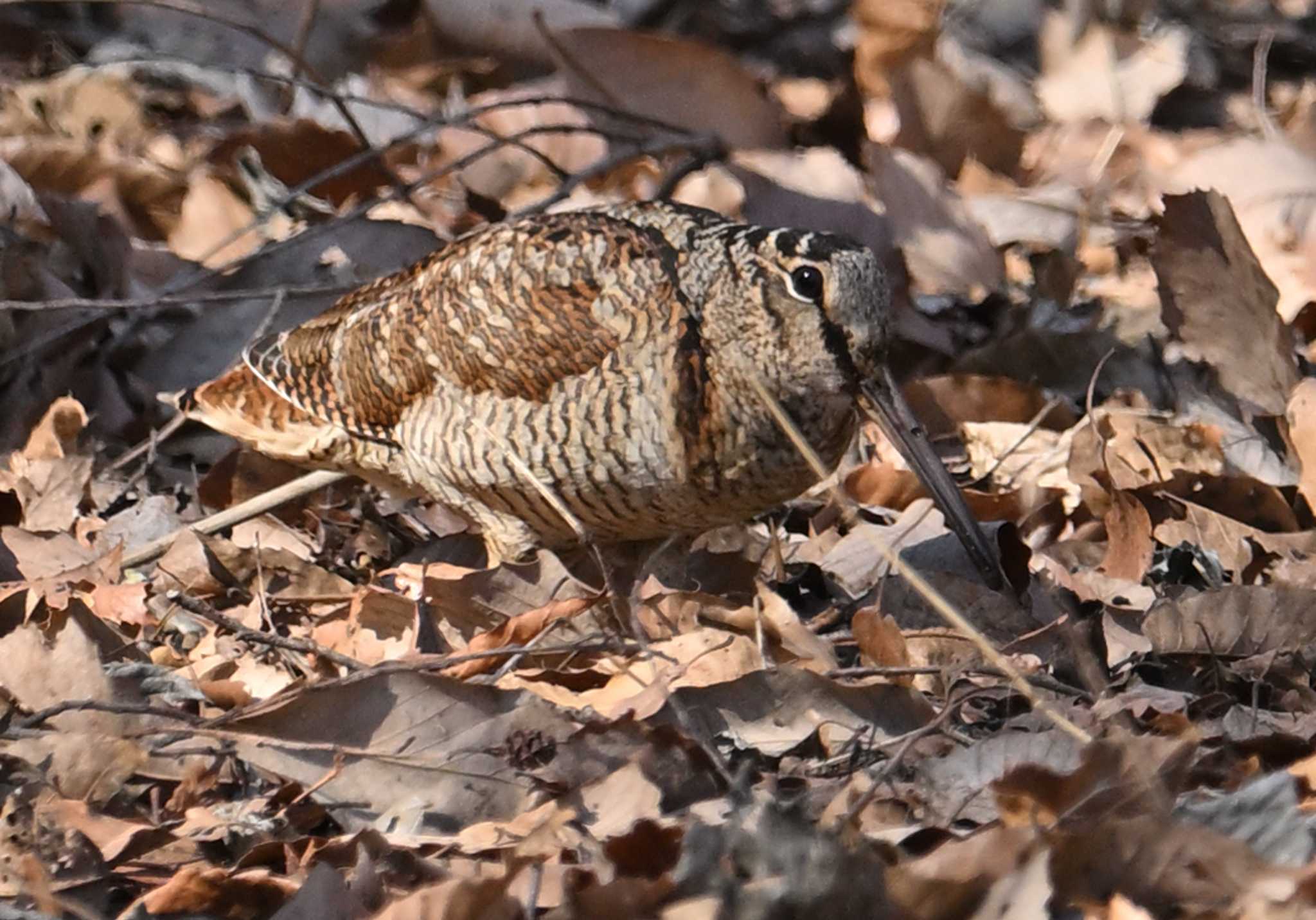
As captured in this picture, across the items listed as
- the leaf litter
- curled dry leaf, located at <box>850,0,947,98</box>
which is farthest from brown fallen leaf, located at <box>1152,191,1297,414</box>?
curled dry leaf, located at <box>850,0,947,98</box>

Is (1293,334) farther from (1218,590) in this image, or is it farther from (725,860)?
(725,860)

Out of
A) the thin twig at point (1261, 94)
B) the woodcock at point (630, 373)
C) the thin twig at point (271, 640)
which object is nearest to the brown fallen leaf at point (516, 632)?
the thin twig at point (271, 640)

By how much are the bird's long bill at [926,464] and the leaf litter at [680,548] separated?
99 millimetres

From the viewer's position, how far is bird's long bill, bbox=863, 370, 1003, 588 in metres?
3.53

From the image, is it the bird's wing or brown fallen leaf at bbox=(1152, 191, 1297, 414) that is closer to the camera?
the bird's wing

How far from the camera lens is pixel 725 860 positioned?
86.6 inches

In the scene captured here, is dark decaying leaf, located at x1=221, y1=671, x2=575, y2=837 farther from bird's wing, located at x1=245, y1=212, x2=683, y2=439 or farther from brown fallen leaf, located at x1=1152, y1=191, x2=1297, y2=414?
brown fallen leaf, located at x1=1152, y1=191, x2=1297, y2=414

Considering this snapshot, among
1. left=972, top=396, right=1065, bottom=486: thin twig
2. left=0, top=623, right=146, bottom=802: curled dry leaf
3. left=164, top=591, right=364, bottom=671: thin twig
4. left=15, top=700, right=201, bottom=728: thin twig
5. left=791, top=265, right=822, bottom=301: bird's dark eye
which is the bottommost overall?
left=972, top=396, right=1065, bottom=486: thin twig

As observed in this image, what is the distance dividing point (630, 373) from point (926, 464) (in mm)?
657

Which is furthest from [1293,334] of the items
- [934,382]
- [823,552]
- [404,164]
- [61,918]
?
[61,918]

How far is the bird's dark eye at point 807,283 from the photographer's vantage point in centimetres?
346

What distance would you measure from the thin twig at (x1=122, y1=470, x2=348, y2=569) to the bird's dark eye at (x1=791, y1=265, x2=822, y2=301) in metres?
1.28

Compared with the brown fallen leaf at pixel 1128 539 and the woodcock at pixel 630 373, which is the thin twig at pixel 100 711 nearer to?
the woodcock at pixel 630 373

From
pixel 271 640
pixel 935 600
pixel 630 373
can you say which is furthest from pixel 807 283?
pixel 271 640
